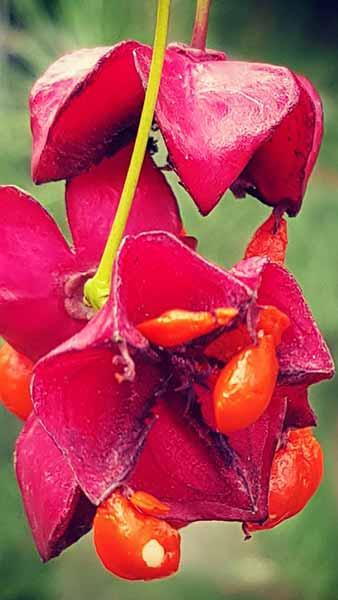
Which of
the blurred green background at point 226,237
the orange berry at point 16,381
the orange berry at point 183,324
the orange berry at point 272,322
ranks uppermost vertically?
the orange berry at point 183,324

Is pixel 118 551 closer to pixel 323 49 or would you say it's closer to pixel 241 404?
pixel 241 404

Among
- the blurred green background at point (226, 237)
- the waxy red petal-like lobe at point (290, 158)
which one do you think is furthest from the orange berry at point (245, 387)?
the blurred green background at point (226, 237)

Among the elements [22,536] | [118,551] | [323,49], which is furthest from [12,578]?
[118,551]

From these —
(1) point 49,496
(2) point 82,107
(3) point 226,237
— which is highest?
(2) point 82,107

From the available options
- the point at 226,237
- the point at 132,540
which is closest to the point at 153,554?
the point at 132,540

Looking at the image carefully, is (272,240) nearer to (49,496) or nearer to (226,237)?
(49,496)

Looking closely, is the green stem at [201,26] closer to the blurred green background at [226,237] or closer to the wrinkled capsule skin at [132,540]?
the wrinkled capsule skin at [132,540]

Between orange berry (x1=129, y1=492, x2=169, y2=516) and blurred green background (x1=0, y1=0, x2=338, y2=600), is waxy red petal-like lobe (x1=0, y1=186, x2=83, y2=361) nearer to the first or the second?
orange berry (x1=129, y1=492, x2=169, y2=516)
